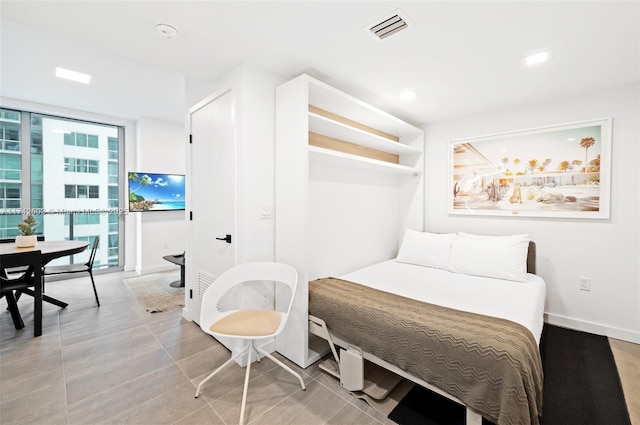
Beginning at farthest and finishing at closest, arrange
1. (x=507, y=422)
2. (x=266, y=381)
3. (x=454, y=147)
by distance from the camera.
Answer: (x=454, y=147)
(x=266, y=381)
(x=507, y=422)

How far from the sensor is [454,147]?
356 centimetres

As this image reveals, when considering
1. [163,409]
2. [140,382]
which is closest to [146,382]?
[140,382]

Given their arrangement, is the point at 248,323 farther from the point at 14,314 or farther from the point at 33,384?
the point at 14,314

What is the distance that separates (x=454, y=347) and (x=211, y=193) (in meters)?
2.27

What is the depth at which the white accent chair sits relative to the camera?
181 cm

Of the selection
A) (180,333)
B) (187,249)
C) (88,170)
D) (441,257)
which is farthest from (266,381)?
(88,170)

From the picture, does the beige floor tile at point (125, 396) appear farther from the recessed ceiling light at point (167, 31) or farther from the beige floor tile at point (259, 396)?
the recessed ceiling light at point (167, 31)

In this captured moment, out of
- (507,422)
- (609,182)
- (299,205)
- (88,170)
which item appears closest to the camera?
(507,422)

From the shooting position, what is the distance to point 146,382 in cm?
199

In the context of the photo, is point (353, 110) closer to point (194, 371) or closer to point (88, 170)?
point (194, 371)

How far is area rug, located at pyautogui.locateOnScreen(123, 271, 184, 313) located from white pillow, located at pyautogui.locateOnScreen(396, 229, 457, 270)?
9.26 ft

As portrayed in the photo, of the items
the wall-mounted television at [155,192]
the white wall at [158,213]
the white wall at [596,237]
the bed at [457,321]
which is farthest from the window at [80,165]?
the white wall at [596,237]

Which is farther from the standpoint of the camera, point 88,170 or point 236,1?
point 88,170

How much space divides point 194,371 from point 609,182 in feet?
13.1
